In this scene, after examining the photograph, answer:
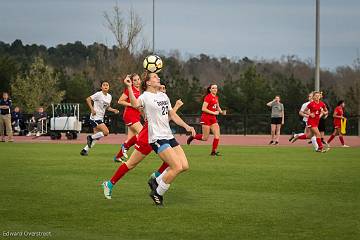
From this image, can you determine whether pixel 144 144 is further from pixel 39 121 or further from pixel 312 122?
pixel 39 121

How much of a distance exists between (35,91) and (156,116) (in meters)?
49.6

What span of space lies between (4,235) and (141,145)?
372 cm

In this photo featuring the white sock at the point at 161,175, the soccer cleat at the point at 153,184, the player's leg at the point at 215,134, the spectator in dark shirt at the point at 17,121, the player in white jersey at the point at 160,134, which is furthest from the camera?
the spectator in dark shirt at the point at 17,121

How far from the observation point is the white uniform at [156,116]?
1213 cm

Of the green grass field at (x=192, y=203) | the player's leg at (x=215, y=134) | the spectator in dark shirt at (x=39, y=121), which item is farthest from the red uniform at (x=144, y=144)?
the spectator in dark shirt at (x=39, y=121)

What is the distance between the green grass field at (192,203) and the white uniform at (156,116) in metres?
1.11

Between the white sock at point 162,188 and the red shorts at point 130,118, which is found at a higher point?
the red shorts at point 130,118

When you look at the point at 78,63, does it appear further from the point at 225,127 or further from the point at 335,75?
the point at 225,127

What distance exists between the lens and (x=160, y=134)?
12.1 metres

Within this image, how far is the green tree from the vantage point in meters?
60.0

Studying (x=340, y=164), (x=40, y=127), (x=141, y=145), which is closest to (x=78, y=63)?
(x=40, y=127)

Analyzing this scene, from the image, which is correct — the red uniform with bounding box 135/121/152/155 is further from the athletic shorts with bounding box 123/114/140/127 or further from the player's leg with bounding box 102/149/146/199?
the athletic shorts with bounding box 123/114/140/127

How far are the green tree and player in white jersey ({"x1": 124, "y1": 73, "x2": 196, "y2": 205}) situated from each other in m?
47.7

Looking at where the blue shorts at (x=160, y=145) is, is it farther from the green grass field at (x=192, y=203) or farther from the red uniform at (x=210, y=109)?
the red uniform at (x=210, y=109)
